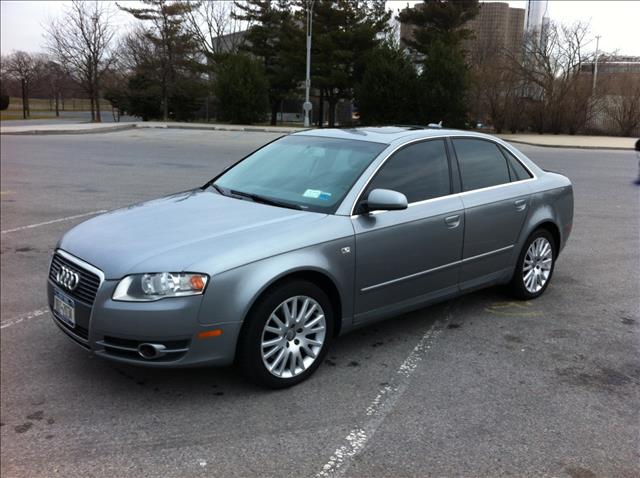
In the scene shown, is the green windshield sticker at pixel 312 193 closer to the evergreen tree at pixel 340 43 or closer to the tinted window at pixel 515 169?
the tinted window at pixel 515 169

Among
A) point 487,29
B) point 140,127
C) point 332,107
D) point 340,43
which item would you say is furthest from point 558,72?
point 487,29

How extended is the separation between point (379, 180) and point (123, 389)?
7.02 feet

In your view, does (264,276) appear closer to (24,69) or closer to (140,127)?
(140,127)

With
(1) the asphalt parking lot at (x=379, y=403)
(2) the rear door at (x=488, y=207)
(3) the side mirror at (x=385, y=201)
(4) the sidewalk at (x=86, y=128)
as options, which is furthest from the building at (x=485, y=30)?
(3) the side mirror at (x=385, y=201)

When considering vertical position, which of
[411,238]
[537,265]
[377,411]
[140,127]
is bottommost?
[377,411]

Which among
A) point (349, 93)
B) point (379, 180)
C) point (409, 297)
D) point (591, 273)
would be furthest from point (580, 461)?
point (349, 93)

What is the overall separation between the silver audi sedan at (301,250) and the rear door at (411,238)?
0.01 m

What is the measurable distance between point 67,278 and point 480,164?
3.26 m

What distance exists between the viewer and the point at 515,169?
16.9 feet

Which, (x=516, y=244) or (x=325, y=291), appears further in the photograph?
(x=516, y=244)

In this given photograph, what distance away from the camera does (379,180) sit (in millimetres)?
4094

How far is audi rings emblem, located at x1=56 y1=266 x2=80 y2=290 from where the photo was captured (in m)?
3.36

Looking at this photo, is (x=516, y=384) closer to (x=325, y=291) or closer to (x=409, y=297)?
(x=409, y=297)

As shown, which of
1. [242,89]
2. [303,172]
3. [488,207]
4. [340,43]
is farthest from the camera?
[340,43]
